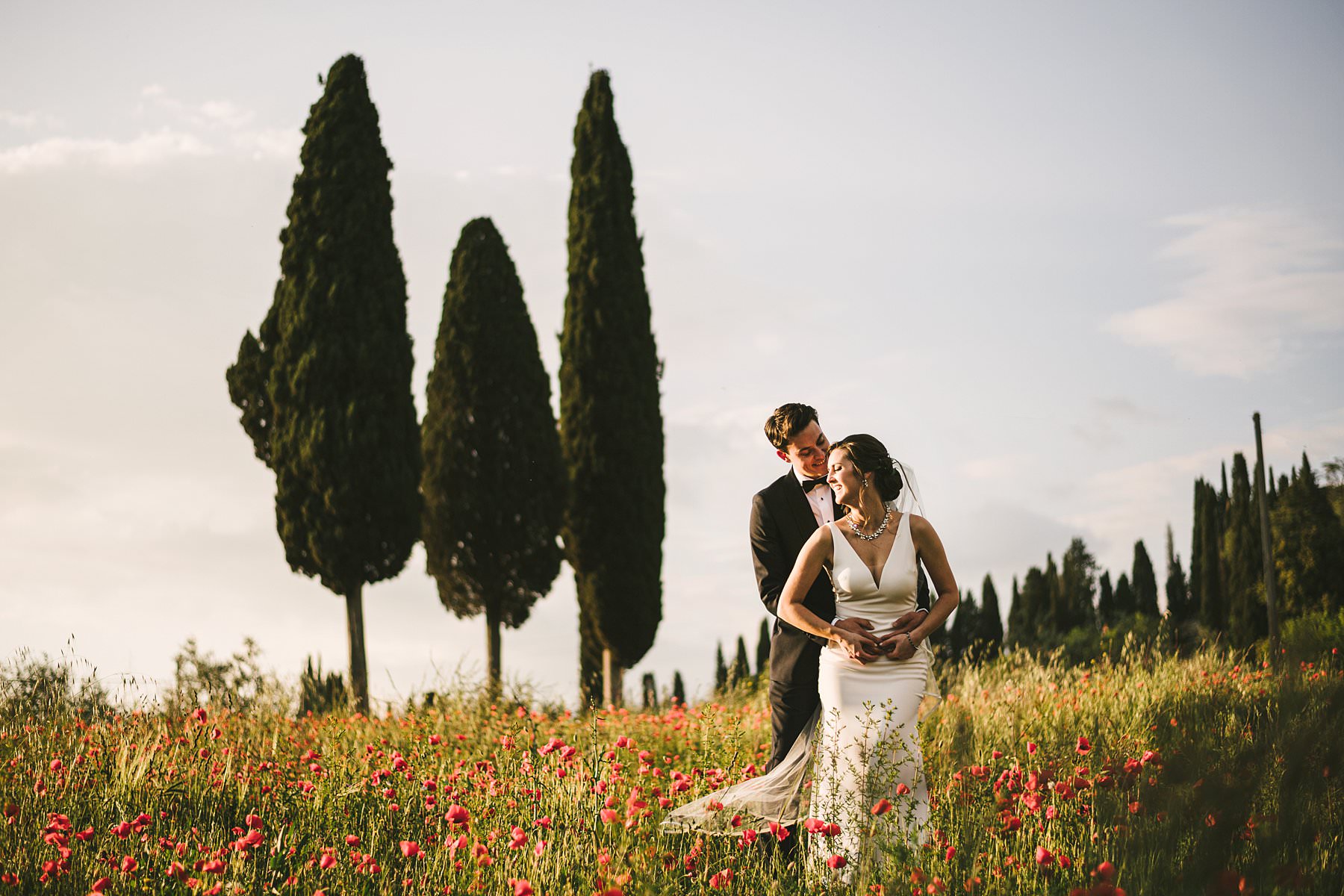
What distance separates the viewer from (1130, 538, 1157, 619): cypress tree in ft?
143

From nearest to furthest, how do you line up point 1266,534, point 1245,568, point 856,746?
1. point 856,746
2. point 1266,534
3. point 1245,568

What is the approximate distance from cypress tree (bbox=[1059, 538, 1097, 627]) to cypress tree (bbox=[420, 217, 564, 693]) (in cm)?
3211

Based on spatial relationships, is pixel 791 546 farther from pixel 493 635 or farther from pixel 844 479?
pixel 493 635

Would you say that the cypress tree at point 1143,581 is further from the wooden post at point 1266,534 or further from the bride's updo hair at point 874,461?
the bride's updo hair at point 874,461

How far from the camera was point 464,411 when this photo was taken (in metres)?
17.6

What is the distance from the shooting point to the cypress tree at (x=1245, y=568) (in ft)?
98.0

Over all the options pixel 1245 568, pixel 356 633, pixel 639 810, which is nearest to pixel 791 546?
pixel 639 810

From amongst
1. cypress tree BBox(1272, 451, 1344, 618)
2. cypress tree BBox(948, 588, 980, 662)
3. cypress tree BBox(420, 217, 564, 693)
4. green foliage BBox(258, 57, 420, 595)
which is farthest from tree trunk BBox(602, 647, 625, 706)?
cypress tree BBox(948, 588, 980, 662)

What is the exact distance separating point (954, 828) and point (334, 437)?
12.9 meters

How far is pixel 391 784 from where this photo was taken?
4918mm

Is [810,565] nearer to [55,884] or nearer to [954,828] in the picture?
[954,828]

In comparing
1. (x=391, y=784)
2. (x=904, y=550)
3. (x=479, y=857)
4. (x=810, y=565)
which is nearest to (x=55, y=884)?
(x=391, y=784)

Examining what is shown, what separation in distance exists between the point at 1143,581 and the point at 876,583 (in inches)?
1804

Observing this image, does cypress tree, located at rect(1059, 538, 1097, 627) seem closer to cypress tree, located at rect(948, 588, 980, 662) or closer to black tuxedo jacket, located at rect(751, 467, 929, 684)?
cypress tree, located at rect(948, 588, 980, 662)
